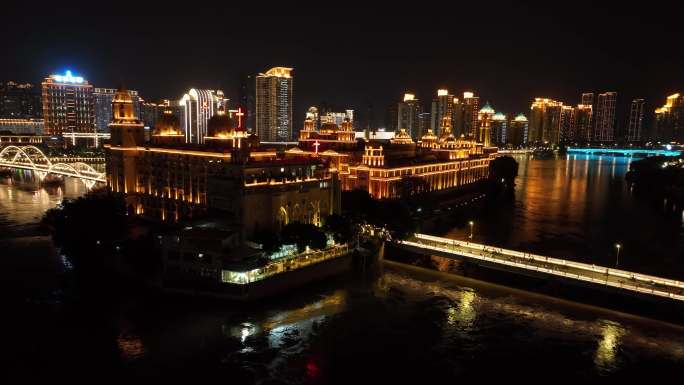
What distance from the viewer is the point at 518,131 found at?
19075cm

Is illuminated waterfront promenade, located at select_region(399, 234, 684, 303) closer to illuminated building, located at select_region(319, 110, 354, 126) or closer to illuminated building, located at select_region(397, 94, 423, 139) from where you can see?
illuminated building, located at select_region(319, 110, 354, 126)

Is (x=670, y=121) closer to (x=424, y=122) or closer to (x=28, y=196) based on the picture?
(x=424, y=122)

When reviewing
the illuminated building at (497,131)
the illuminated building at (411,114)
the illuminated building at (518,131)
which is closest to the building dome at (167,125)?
the illuminated building at (411,114)

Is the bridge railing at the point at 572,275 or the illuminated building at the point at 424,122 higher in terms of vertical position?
the illuminated building at the point at 424,122

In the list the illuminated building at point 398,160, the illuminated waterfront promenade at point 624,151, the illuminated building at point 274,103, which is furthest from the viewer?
the illuminated waterfront promenade at point 624,151

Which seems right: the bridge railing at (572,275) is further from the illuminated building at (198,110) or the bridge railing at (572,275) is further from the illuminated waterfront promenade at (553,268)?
the illuminated building at (198,110)

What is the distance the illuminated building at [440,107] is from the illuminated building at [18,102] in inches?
4443

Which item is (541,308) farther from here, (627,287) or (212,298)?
(212,298)

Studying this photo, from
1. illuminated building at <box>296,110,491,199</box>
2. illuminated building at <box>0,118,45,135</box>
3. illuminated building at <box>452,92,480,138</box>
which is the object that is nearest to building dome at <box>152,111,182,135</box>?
illuminated building at <box>296,110,491,199</box>

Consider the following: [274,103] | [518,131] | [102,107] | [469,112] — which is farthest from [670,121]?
[102,107]

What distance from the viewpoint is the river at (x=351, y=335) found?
65.3ft

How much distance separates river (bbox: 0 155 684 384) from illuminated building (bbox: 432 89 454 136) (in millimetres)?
118592

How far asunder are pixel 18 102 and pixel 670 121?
20857cm

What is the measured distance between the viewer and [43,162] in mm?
88625
